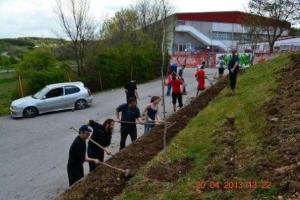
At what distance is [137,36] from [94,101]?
2556cm

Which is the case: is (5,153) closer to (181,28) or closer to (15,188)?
(15,188)

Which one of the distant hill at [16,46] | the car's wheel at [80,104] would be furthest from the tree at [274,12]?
the distant hill at [16,46]

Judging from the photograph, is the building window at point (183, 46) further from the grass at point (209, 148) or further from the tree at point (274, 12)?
the grass at point (209, 148)

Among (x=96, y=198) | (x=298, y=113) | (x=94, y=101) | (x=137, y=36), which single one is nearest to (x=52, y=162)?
(x=96, y=198)

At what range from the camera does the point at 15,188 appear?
1139cm

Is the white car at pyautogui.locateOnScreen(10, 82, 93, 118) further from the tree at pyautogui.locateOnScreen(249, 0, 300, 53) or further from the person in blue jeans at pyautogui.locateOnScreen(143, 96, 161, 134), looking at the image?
the tree at pyautogui.locateOnScreen(249, 0, 300, 53)

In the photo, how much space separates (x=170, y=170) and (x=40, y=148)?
8510 millimetres

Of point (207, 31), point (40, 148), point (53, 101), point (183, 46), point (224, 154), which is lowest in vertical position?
point (40, 148)

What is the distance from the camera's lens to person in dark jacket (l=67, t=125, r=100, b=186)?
874 cm

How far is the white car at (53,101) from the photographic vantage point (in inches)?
906

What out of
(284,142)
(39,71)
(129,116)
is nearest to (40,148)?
(129,116)

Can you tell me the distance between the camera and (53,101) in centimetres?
2356

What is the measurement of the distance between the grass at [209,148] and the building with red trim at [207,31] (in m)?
60.1

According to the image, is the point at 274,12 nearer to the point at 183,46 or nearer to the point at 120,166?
the point at 183,46
